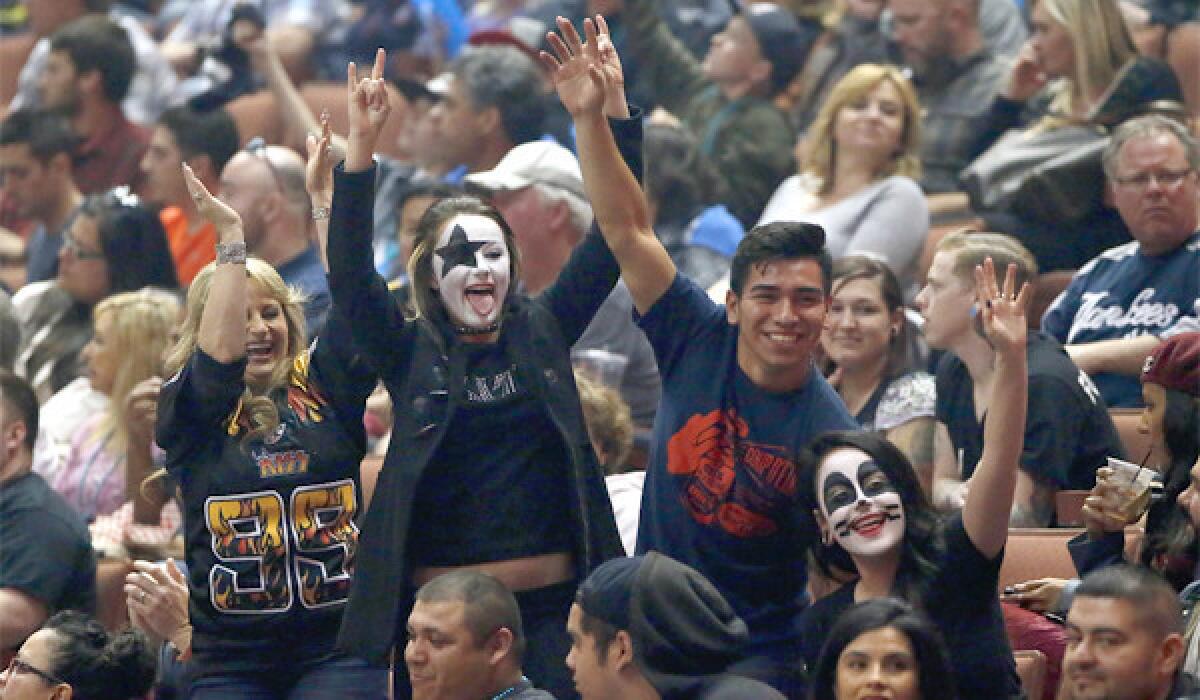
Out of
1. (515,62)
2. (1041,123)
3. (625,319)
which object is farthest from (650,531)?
(515,62)

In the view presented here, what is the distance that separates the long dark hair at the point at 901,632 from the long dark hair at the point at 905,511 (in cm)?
28

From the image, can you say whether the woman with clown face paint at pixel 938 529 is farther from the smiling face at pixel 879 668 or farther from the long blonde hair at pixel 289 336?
the long blonde hair at pixel 289 336

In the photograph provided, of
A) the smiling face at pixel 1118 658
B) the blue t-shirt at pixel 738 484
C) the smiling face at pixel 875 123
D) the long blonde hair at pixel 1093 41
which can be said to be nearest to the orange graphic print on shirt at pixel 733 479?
the blue t-shirt at pixel 738 484

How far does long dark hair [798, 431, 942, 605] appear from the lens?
4.57 metres

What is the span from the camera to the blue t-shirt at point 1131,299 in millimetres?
6293

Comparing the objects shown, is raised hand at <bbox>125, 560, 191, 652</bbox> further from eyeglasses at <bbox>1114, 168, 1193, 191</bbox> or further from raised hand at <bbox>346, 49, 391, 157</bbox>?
eyeglasses at <bbox>1114, 168, 1193, 191</bbox>

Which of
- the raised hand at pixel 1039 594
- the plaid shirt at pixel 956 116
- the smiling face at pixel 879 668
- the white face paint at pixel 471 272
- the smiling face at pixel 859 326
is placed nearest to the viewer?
the smiling face at pixel 879 668

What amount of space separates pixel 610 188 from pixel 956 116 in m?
3.36

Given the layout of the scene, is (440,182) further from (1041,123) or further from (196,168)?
(1041,123)

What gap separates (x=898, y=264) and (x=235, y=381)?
285 centimetres

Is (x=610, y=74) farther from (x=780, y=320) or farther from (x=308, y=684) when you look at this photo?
(x=308, y=684)

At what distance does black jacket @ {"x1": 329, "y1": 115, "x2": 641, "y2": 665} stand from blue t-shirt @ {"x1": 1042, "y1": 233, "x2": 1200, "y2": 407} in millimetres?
2062

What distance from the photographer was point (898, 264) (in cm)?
709

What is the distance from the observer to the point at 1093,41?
7137 mm
